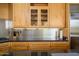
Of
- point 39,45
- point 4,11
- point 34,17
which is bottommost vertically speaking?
point 39,45

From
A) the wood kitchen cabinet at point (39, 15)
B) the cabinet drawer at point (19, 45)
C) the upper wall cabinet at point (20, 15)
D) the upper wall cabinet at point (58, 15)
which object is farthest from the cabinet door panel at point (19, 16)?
the upper wall cabinet at point (58, 15)

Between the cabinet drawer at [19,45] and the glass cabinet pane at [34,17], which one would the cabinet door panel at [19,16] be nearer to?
the glass cabinet pane at [34,17]

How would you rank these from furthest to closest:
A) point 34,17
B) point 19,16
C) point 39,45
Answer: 1. point 34,17
2. point 19,16
3. point 39,45

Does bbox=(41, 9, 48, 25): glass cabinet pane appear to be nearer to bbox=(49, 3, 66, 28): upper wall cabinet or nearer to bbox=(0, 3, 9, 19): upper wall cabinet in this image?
bbox=(49, 3, 66, 28): upper wall cabinet

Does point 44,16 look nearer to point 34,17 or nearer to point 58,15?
point 34,17

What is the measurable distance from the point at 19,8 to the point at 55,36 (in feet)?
3.94

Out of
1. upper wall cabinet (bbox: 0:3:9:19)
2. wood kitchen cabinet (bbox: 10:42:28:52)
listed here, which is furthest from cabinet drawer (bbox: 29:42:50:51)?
upper wall cabinet (bbox: 0:3:9:19)

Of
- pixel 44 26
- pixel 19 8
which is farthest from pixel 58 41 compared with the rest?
pixel 19 8

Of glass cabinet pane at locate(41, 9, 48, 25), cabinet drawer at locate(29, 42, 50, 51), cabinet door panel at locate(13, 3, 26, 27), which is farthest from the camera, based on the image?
glass cabinet pane at locate(41, 9, 48, 25)

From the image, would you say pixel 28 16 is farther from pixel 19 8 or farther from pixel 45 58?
pixel 45 58

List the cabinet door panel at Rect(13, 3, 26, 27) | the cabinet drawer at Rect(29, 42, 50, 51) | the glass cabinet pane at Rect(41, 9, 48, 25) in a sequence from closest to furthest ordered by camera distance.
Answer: the cabinet drawer at Rect(29, 42, 50, 51)
the cabinet door panel at Rect(13, 3, 26, 27)
the glass cabinet pane at Rect(41, 9, 48, 25)

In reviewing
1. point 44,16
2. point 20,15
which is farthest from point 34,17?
point 20,15

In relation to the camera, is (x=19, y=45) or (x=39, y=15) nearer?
(x=19, y=45)

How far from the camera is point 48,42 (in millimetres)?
4332
